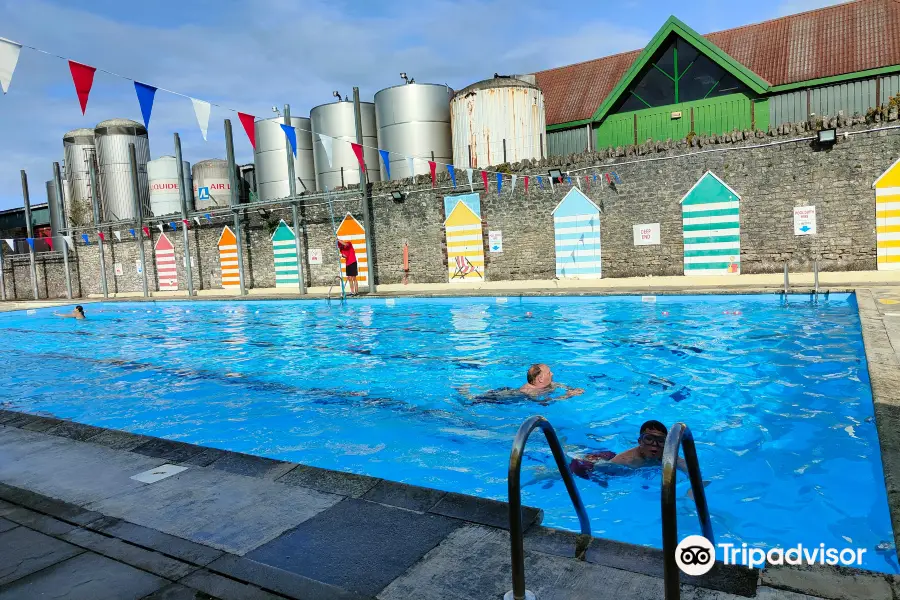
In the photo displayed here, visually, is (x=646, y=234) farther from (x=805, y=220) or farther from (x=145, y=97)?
(x=145, y=97)

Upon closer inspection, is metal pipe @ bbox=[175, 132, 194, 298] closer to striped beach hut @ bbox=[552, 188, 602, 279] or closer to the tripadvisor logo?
striped beach hut @ bbox=[552, 188, 602, 279]

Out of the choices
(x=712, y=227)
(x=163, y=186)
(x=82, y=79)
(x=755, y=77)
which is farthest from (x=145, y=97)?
(x=163, y=186)

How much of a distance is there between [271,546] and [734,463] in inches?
152

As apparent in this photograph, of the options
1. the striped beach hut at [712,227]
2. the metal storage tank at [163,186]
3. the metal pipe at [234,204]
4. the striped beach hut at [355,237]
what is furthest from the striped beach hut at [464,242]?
the metal storage tank at [163,186]

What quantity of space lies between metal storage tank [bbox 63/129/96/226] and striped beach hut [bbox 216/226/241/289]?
10835 mm

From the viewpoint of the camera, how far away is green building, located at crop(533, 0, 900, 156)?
58.4ft

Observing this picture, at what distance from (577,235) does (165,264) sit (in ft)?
59.8

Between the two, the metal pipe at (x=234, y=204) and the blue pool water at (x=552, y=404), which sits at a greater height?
Answer: the metal pipe at (x=234, y=204)

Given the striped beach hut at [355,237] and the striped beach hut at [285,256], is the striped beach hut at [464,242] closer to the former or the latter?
the striped beach hut at [355,237]

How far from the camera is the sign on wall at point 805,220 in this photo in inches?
543

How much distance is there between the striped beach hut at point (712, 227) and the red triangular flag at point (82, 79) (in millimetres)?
12978

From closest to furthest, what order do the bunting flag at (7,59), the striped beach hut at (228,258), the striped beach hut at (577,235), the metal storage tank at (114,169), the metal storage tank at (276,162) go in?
the bunting flag at (7,59) → the striped beach hut at (577,235) → the striped beach hut at (228,258) → the metal storage tank at (276,162) → the metal storage tank at (114,169)

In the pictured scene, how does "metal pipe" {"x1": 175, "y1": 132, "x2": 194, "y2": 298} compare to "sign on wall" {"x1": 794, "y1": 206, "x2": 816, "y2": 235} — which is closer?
"sign on wall" {"x1": 794, "y1": 206, "x2": 816, "y2": 235}

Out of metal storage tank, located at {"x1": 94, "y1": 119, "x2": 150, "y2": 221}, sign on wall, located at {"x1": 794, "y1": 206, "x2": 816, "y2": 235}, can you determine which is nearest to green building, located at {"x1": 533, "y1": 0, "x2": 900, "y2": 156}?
sign on wall, located at {"x1": 794, "y1": 206, "x2": 816, "y2": 235}
